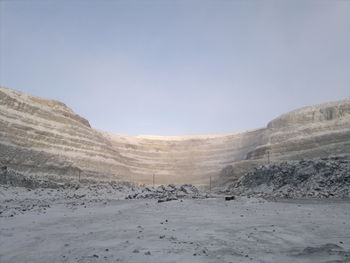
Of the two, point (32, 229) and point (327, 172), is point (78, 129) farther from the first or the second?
point (32, 229)

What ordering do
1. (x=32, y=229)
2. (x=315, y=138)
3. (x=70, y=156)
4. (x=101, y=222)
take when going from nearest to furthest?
(x=32, y=229), (x=101, y=222), (x=70, y=156), (x=315, y=138)

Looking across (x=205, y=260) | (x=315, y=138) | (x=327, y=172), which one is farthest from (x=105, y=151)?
(x=205, y=260)

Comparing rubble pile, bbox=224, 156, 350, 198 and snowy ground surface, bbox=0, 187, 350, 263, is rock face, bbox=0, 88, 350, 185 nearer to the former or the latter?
rubble pile, bbox=224, 156, 350, 198

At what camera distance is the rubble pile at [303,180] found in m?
23.9

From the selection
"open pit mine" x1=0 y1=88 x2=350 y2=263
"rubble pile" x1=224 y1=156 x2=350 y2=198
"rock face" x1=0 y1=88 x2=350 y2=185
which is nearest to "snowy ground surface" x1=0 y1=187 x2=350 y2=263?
"open pit mine" x1=0 y1=88 x2=350 y2=263

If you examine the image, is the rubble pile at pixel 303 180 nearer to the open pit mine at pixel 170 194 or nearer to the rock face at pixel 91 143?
the open pit mine at pixel 170 194

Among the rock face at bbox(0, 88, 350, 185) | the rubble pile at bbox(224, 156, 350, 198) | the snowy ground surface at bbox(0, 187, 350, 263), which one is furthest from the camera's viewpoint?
the rock face at bbox(0, 88, 350, 185)

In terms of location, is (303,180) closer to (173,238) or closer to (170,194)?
(170,194)

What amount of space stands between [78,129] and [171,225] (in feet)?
178

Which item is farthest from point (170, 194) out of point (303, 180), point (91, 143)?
point (91, 143)

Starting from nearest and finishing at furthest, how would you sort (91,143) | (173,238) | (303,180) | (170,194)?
1. (173,238)
2. (170,194)
3. (303,180)
4. (91,143)

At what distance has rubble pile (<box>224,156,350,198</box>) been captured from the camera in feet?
78.3

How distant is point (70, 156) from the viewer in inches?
2096

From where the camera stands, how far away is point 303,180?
29.7 meters
